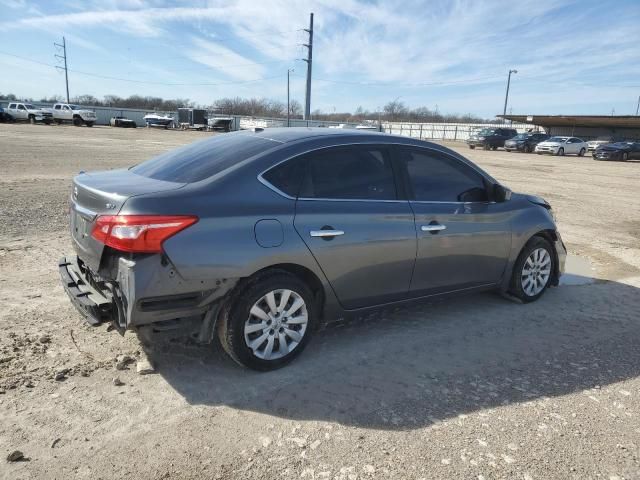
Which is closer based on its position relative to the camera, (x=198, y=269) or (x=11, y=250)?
(x=198, y=269)

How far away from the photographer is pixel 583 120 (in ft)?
183

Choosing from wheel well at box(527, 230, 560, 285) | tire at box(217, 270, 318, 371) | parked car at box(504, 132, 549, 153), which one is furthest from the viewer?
parked car at box(504, 132, 549, 153)

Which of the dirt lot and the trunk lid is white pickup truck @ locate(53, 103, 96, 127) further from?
the trunk lid

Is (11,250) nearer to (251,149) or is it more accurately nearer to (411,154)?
(251,149)

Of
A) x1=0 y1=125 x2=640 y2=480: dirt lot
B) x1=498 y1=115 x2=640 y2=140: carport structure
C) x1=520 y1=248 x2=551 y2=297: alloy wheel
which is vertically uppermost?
x1=498 y1=115 x2=640 y2=140: carport structure

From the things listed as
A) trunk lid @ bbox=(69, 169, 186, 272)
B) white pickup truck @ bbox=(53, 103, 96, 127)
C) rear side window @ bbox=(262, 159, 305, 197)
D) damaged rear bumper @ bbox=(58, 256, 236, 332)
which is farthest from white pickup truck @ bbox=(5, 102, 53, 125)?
rear side window @ bbox=(262, 159, 305, 197)

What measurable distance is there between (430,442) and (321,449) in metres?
0.65

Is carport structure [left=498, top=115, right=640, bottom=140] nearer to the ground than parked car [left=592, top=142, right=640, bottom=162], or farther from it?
farther from it

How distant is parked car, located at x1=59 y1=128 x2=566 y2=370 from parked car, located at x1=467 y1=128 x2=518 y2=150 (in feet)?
126

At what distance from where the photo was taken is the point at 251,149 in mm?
3738

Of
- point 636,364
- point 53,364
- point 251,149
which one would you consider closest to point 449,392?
point 636,364

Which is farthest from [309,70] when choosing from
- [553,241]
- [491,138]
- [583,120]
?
[553,241]

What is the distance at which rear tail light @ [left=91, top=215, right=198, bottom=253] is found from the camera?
117 inches

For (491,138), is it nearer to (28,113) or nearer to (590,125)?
(590,125)
